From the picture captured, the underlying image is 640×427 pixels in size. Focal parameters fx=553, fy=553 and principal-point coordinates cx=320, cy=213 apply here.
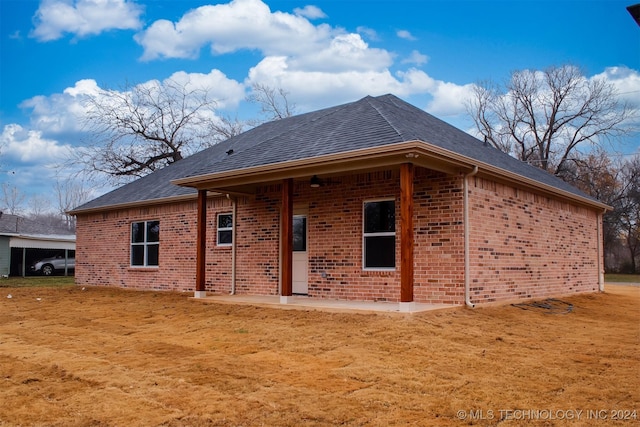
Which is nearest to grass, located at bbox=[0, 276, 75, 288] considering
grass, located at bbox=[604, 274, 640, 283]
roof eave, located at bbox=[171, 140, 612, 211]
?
roof eave, located at bbox=[171, 140, 612, 211]

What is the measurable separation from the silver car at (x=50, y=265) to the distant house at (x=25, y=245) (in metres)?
0.38

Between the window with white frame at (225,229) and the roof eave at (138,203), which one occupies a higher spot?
the roof eave at (138,203)

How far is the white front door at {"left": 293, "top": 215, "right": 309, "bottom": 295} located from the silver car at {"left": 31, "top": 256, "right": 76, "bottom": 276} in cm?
2054

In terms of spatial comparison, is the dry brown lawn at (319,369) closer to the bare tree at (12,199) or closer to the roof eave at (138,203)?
the roof eave at (138,203)

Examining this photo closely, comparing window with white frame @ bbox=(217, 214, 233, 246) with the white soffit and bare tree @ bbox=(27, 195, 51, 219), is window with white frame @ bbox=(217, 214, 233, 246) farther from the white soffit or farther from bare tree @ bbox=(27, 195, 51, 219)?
bare tree @ bbox=(27, 195, 51, 219)

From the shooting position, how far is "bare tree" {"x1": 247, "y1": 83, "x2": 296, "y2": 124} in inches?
1346

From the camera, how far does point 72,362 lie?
251 inches

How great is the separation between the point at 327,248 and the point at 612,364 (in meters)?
6.36

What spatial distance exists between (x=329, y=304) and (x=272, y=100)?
85.8ft

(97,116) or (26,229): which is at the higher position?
(97,116)

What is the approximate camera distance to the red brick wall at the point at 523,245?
10227mm

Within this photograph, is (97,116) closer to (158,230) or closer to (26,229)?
(26,229)

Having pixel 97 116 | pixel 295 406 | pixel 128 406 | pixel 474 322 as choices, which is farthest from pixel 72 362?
pixel 97 116

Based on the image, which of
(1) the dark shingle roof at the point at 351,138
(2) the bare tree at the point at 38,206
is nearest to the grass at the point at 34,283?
(1) the dark shingle roof at the point at 351,138
